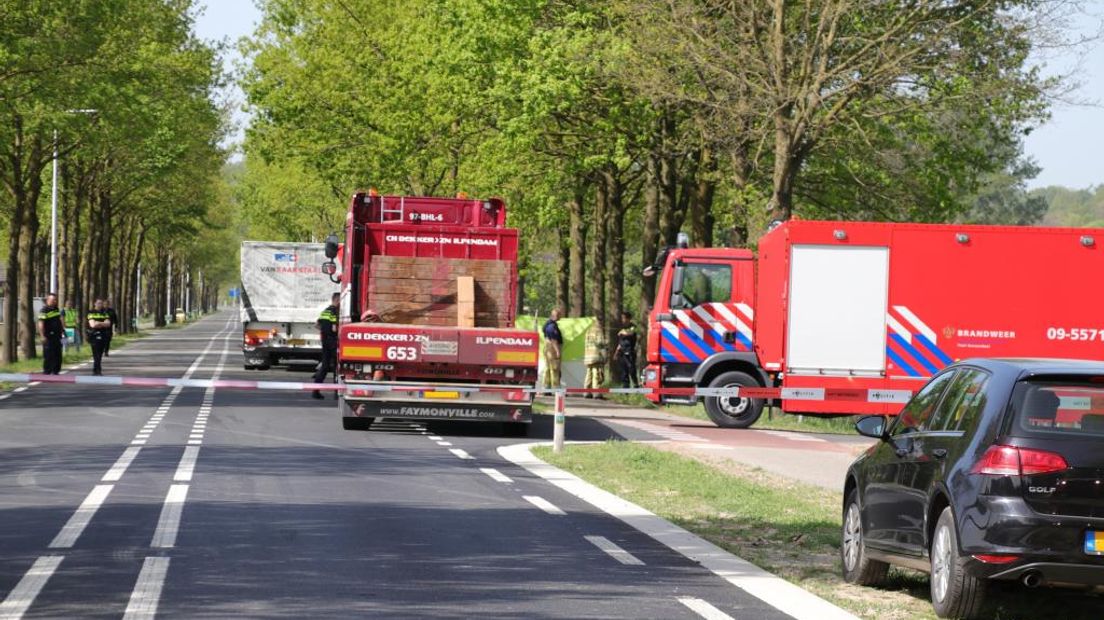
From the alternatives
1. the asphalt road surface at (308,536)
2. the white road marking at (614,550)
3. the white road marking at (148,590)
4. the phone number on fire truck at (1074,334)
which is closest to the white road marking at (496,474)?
the asphalt road surface at (308,536)

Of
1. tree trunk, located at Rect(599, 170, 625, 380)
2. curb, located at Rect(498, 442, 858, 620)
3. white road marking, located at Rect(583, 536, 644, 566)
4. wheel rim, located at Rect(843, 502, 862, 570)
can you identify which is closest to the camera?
curb, located at Rect(498, 442, 858, 620)

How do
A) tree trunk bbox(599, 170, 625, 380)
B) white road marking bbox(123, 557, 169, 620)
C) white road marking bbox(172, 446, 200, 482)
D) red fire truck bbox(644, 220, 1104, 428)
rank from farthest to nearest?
tree trunk bbox(599, 170, 625, 380), red fire truck bbox(644, 220, 1104, 428), white road marking bbox(172, 446, 200, 482), white road marking bbox(123, 557, 169, 620)

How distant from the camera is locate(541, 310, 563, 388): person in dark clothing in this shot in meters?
36.5

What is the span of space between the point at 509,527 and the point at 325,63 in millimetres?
38893

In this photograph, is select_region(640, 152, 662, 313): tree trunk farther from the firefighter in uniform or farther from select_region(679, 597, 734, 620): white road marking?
select_region(679, 597, 734, 620): white road marking

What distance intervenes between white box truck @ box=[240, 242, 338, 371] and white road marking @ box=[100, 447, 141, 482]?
2251cm

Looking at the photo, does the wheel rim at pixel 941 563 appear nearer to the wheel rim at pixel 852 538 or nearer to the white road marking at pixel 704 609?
the white road marking at pixel 704 609

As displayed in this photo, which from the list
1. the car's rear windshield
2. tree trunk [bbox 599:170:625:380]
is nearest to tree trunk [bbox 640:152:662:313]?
tree trunk [bbox 599:170:625:380]

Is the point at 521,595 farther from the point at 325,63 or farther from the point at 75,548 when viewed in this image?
the point at 325,63

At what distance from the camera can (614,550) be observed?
11.7 m

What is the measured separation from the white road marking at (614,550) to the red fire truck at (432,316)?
10769 millimetres

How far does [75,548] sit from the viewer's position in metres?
11.0

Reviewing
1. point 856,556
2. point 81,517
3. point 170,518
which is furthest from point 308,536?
point 856,556

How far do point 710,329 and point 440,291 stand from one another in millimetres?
5090
